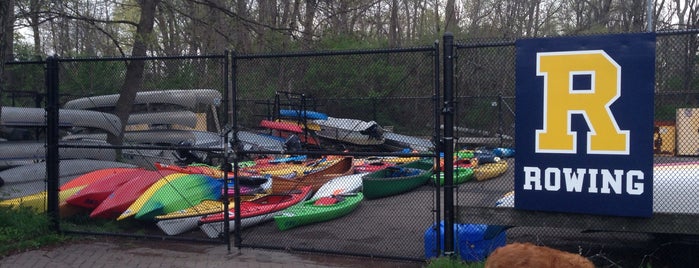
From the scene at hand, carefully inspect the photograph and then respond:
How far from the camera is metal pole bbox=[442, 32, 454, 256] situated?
22.7 ft

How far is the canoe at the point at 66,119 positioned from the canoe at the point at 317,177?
287 centimetres

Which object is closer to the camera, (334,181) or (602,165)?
A: (602,165)

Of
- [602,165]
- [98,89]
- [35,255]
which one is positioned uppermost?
[98,89]

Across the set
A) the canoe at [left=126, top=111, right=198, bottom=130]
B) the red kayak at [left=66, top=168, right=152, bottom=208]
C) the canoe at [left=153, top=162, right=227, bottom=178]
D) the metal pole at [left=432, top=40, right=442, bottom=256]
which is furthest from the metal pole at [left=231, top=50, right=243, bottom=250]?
the canoe at [left=126, top=111, right=198, bottom=130]

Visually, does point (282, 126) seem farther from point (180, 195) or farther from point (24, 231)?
point (24, 231)

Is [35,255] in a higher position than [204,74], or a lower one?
lower

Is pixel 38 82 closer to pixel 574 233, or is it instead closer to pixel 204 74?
pixel 204 74

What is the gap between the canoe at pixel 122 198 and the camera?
9570mm

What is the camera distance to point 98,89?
38.3ft

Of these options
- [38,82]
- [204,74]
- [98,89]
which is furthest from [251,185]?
[38,82]

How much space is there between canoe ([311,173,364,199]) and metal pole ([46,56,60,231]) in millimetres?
3651

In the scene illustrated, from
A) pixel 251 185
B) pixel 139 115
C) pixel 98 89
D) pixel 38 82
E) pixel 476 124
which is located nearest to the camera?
pixel 476 124

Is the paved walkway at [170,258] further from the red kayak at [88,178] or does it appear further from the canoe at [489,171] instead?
the canoe at [489,171]

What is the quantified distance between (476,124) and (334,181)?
2606 mm
